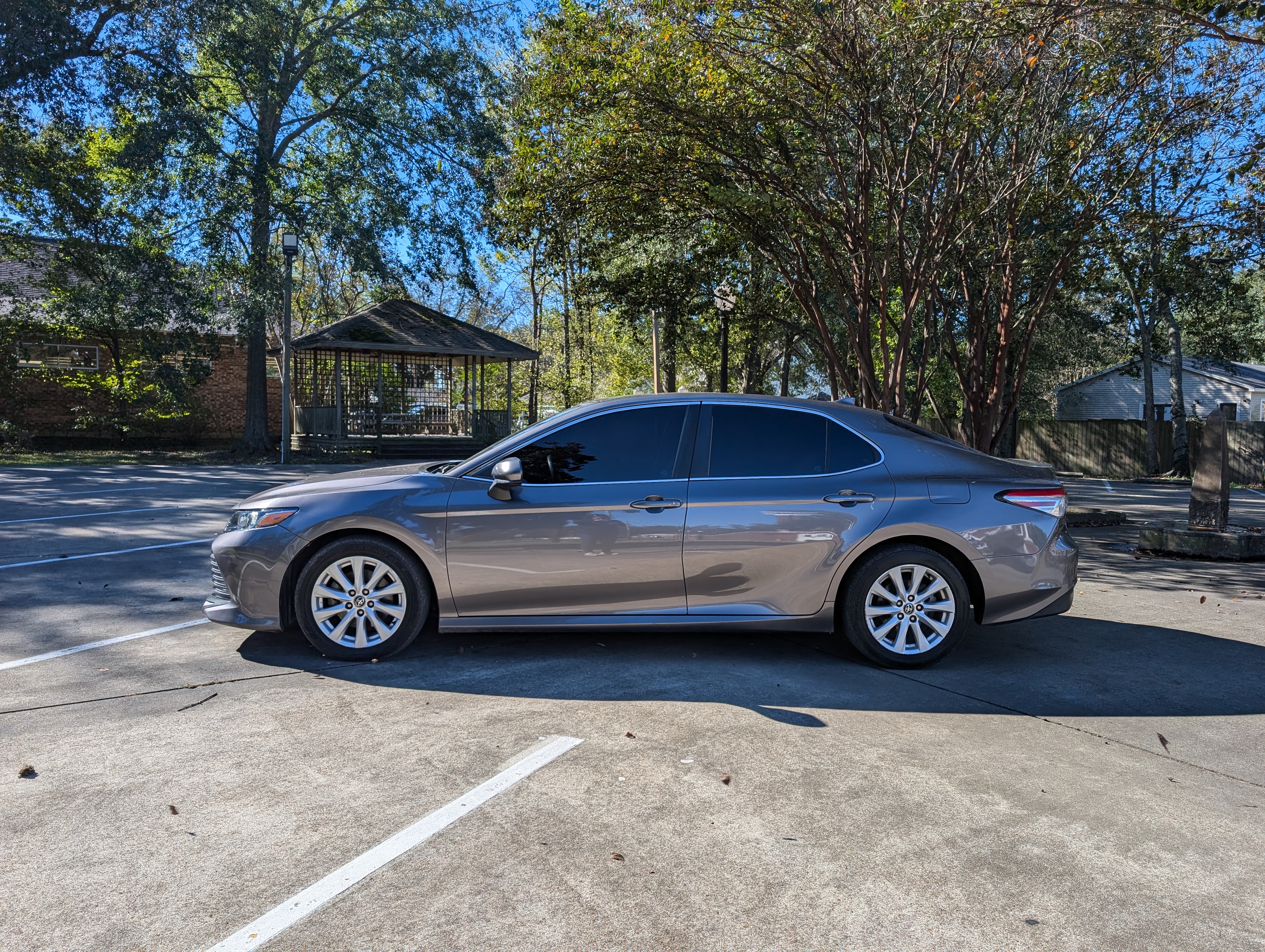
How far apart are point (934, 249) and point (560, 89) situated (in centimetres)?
527

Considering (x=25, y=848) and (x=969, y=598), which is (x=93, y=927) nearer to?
(x=25, y=848)

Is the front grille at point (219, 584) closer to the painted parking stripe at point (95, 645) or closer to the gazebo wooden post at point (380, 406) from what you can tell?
the painted parking stripe at point (95, 645)

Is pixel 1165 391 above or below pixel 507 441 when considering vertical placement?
above

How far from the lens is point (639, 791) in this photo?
3.61 metres

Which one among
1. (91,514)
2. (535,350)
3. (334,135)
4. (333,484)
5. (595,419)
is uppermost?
(334,135)

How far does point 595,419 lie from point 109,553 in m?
6.02

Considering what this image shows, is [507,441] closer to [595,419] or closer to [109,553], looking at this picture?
[595,419]

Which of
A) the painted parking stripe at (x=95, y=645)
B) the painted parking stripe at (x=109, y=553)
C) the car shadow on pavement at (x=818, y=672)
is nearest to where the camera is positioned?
the car shadow on pavement at (x=818, y=672)

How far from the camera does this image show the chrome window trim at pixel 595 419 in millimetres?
5461

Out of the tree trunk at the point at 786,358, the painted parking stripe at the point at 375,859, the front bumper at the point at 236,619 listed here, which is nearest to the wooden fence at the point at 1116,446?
the tree trunk at the point at 786,358

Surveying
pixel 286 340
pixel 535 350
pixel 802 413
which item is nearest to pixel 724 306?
pixel 286 340

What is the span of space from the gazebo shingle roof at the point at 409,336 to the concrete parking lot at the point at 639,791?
20341 millimetres

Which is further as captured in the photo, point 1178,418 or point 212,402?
point 212,402

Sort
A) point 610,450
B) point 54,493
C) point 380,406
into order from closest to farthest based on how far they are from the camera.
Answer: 1. point 610,450
2. point 54,493
3. point 380,406
